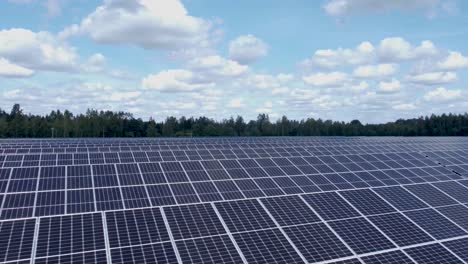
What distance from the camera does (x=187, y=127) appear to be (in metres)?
129

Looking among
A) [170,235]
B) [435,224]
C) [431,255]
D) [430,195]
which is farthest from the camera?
[430,195]

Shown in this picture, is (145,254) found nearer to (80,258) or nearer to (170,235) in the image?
(170,235)

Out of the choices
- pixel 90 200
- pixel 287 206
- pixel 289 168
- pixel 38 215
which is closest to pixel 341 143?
pixel 289 168

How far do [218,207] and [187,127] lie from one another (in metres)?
109

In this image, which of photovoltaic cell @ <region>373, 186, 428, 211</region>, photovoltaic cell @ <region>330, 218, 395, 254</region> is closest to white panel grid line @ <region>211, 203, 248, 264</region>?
photovoltaic cell @ <region>330, 218, 395, 254</region>

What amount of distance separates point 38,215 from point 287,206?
12.7 m

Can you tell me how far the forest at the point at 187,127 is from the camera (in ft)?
310

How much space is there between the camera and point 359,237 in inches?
752

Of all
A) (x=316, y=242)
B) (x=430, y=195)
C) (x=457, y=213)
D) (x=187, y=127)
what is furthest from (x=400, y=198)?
(x=187, y=127)

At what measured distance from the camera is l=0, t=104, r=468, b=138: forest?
310 feet

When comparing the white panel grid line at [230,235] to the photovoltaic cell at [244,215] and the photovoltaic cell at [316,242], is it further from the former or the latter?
the photovoltaic cell at [316,242]

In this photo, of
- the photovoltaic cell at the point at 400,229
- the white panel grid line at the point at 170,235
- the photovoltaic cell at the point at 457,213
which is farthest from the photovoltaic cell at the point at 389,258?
the white panel grid line at the point at 170,235

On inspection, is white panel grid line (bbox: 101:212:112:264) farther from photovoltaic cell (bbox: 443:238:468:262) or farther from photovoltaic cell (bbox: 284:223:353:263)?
photovoltaic cell (bbox: 443:238:468:262)

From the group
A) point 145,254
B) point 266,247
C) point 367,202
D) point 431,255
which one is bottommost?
point 431,255
